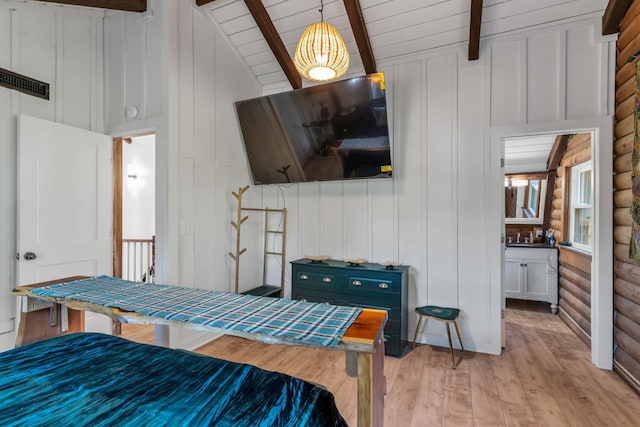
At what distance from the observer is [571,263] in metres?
3.54

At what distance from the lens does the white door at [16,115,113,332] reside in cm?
244

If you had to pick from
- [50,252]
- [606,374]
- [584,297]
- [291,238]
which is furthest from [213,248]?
[584,297]

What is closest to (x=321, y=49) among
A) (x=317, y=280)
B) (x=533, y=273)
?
(x=317, y=280)

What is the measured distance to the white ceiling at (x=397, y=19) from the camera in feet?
8.46

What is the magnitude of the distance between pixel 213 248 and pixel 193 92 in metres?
1.59

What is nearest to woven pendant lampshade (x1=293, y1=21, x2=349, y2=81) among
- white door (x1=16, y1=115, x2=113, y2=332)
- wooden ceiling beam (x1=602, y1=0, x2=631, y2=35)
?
wooden ceiling beam (x1=602, y1=0, x2=631, y2=35)

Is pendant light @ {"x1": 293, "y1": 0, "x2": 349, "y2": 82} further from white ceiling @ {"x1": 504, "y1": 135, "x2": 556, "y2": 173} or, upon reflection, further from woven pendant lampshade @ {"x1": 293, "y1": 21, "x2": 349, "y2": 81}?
white ceiling @ {"x1": 504, "y1": 135, "x2": 556, "y2": 173}

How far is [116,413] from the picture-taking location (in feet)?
2.72

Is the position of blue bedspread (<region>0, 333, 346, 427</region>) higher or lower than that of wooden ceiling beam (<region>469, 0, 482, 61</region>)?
lower

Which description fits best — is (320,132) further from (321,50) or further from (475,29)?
(475,29)

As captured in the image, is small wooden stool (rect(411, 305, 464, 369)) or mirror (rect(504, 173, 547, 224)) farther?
Answer: mirror (rect(504, 173, 547, 224))

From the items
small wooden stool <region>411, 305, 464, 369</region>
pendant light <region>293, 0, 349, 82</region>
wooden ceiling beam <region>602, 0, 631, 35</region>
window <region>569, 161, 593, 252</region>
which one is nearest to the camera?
pendant light <region>293, 0, 349, 82</region>

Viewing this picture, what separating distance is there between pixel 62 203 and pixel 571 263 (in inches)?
211

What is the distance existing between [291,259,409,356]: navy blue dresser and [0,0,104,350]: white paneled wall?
2.42 metres
